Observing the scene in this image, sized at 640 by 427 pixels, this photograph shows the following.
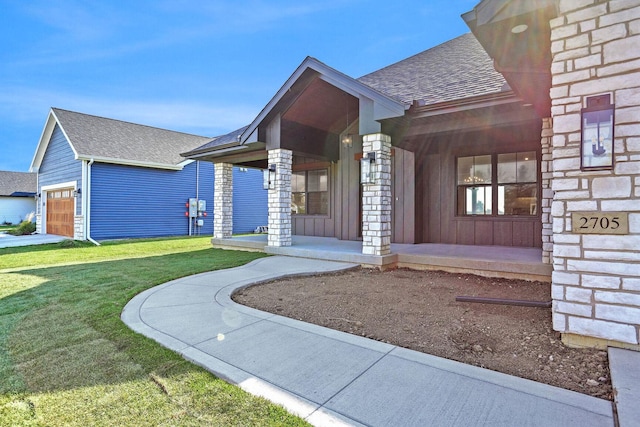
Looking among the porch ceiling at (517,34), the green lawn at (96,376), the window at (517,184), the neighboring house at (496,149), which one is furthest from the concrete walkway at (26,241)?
the window at (517,184)

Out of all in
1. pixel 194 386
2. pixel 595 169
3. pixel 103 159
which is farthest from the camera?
pixel 103 159

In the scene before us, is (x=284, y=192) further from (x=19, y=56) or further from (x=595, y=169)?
(x=19, y=56)

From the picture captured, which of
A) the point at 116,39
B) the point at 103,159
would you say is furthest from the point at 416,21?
the point at 103,159

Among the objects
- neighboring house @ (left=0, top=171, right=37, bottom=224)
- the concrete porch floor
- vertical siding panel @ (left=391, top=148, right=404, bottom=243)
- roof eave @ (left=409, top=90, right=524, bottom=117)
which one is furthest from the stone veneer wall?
neighboring house @ (left=0, top=171, right=37, bottom=224)

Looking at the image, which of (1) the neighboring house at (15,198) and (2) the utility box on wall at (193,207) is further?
(1) the neighboring house at (15,198)

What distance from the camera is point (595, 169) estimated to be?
2.90 m

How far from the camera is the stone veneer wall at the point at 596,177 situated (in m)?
2.77

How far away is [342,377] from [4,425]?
6.83ft

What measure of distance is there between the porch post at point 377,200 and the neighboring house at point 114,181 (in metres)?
12.4

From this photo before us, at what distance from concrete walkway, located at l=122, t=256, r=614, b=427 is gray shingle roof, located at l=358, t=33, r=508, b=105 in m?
4.74

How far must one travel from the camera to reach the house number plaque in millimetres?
2801

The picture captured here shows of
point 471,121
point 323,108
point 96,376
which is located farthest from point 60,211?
point 471,121

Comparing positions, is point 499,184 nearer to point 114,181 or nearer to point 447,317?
point 447,317

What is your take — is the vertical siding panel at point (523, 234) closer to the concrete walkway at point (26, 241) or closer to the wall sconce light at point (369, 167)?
the wall sconce light at point (369, 167)
